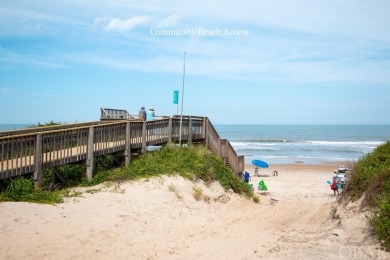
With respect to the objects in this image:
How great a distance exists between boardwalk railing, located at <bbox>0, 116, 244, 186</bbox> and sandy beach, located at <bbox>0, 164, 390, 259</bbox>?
46.9 inches

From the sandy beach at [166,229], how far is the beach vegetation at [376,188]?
0.34m

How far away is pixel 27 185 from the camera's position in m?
9.87

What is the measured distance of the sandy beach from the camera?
7.96m

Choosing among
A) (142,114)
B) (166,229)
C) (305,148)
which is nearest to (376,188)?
(166,229)

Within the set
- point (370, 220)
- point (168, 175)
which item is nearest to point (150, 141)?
point (168, 175)

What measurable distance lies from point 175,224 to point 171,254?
2.42m

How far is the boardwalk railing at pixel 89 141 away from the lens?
32.2 feet

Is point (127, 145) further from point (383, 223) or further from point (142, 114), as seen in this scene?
point (383, 223)

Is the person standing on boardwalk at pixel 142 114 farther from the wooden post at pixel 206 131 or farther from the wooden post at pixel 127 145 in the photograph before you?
the wooden post at pixel 127 145

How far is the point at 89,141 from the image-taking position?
1227cm

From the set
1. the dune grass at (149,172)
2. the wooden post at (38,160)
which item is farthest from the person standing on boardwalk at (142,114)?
the wooden post at (38,160)

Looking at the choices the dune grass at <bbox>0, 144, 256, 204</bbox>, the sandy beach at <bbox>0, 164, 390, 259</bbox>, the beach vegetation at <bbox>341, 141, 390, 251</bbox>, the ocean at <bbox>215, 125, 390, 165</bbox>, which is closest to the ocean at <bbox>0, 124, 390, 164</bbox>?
the ocean at <bbox>215, 125, 390, 165</bbox>

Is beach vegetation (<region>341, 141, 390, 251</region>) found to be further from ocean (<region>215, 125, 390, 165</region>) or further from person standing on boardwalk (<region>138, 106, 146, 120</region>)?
person standing on boardwalk (<region>138, 106, 146, 120</region>)

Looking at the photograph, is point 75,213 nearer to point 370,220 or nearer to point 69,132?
point 69,132
